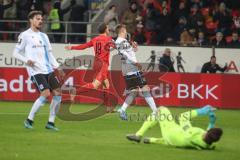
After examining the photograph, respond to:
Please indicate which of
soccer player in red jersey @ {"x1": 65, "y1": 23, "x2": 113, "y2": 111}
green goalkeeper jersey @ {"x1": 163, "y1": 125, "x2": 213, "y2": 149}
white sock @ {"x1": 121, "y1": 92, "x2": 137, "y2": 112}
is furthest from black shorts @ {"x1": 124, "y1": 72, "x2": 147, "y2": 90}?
green goalkeeper jersey @ {"x1": 163, "y1": 125, "x2": 213, "y2": 149}

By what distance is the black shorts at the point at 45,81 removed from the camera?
1653cm

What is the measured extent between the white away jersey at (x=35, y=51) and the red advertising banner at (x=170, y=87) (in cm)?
829

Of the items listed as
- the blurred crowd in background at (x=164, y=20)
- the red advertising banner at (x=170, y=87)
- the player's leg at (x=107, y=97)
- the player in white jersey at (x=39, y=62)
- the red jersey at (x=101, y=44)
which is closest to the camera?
the player in white jersey at (x=39, y=62)

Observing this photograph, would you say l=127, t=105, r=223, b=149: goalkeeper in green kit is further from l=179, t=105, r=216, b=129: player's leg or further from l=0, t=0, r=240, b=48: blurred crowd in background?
l=0, t=0, r=240, b=48: blurred crowd in background

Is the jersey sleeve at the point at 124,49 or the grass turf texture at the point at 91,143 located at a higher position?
the jersey sleeve at the point at 124,49

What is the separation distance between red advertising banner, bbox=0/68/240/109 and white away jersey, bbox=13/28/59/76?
8.29 meters

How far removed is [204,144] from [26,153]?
3.07 m

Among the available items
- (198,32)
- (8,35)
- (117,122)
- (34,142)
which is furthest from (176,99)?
(34,142)

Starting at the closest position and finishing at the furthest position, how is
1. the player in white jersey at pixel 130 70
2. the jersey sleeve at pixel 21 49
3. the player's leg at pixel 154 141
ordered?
the player's leg at pixel 154 141, the jersey sleeve at pixel 21 49, the player in white jersey at pixel 130 70

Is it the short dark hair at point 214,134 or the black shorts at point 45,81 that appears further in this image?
the black shorts at point 45,81

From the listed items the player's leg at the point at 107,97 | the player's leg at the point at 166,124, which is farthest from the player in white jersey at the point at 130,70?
the player's leg at the point at 166,124

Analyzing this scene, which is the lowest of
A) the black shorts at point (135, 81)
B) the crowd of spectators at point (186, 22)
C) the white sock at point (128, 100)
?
the white sock at point (128, 100)

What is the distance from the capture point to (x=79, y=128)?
1752cm

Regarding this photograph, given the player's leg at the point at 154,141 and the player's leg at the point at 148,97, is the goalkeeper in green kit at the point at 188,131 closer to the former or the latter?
the player's leg at the point at 154,141
